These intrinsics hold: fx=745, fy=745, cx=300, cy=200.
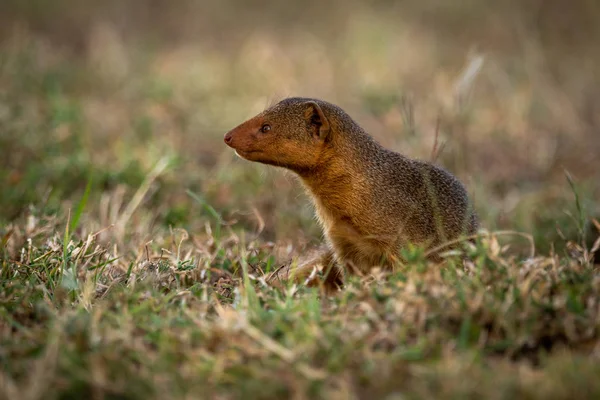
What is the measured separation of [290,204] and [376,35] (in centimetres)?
439

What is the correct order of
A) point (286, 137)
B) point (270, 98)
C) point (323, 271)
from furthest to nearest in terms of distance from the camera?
point (270, 98) → point (323, 271) → point (286, 137)

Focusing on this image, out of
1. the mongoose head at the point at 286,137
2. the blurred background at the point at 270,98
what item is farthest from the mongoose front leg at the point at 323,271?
the mongoose head at the point at 286,137

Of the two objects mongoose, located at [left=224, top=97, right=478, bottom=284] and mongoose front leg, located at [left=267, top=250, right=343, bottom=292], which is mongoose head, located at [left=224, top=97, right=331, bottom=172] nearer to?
mongoose, located at [left=224, top=97, right=478, bottom=284]

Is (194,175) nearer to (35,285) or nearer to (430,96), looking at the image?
(35,285)

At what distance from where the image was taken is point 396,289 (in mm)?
2633

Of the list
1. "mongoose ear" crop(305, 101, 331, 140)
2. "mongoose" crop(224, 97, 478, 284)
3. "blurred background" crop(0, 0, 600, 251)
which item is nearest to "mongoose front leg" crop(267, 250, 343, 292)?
"mongoose" crop(224, 97, 478, 284)

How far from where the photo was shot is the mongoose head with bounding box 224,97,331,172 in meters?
3.63

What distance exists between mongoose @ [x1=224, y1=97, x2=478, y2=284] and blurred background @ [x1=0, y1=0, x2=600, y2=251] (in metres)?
0.28

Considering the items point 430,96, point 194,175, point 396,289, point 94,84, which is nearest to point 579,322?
point 396,289

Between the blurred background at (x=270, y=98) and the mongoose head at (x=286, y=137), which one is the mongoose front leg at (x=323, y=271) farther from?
the mongoose head at (x=286, y=137)

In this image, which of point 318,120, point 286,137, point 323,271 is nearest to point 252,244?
point 323,271

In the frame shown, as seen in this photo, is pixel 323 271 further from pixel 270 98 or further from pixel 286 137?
pixel 270 98

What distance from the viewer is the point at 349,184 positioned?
3.67 meters

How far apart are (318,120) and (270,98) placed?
3512 millimetres
